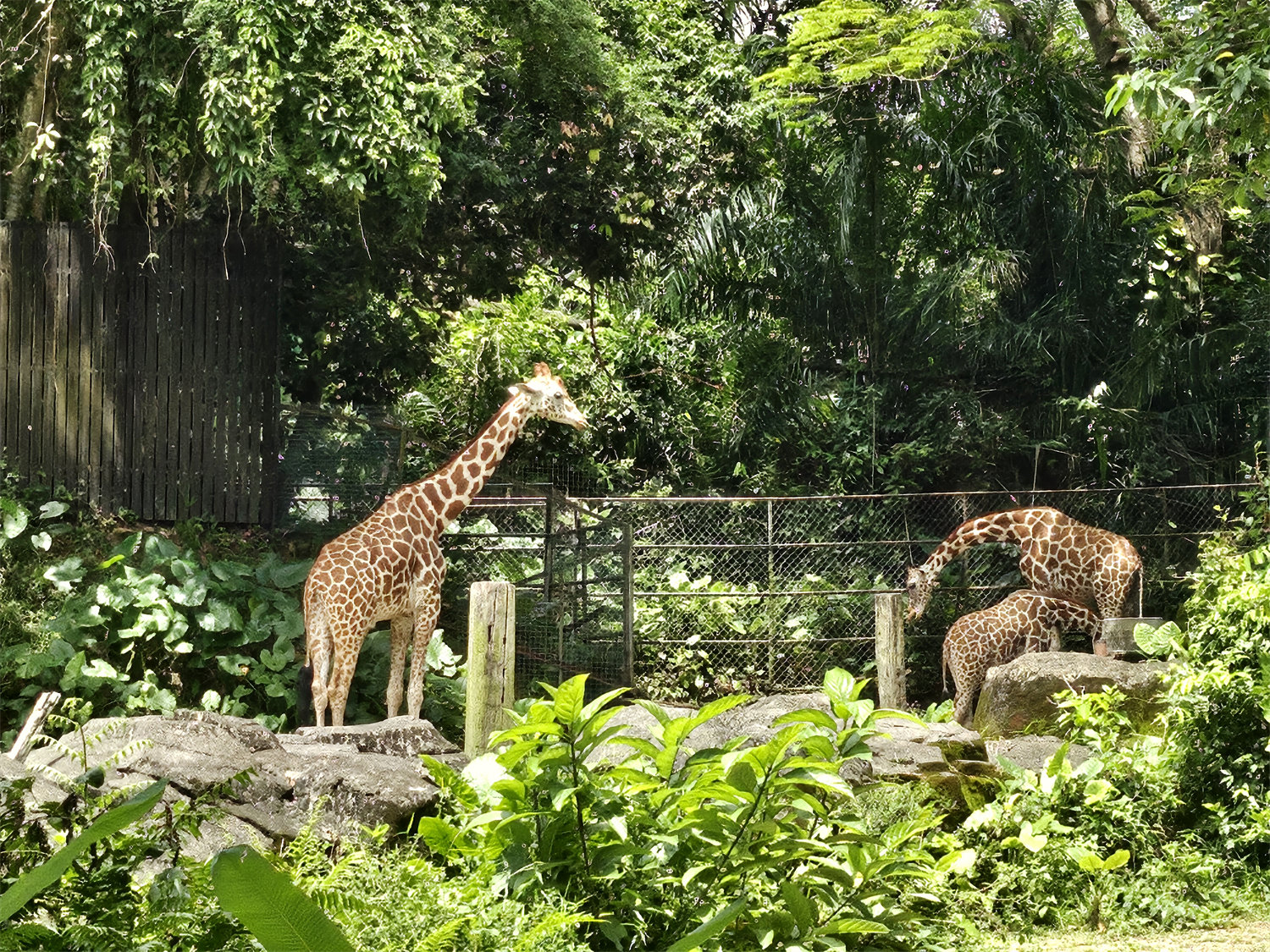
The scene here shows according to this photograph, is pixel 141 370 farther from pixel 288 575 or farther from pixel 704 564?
pixel 704 564

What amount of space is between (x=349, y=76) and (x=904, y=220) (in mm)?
5107

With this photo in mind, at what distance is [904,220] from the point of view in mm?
11227

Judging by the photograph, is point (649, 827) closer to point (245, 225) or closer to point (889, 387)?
point (245, 225)

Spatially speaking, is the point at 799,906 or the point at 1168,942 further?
the point at 1168,942

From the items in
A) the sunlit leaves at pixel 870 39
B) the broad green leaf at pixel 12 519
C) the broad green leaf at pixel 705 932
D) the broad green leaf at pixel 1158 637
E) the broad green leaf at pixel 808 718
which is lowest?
the broad green leaf at pixel 705 932

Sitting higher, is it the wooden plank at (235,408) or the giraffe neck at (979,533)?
the wooden plank at (235,408)

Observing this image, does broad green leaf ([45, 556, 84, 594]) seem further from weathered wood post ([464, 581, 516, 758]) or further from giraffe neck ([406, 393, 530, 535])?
weathered wood post ([464, 581, 516, 758])

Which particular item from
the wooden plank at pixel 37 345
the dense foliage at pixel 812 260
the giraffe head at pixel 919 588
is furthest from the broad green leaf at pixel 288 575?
the giraffe head at pixel 919 588

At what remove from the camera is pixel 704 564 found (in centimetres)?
964

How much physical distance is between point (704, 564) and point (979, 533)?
201cm

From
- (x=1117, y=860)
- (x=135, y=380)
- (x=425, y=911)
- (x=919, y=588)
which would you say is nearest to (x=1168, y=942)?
(x=1117, y=860)

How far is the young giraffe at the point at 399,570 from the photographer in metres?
7.39

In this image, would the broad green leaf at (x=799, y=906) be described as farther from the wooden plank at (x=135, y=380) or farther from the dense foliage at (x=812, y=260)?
the dense foliage at (x=812, y=260)

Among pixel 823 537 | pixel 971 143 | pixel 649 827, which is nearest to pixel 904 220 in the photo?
pixel 971 143
